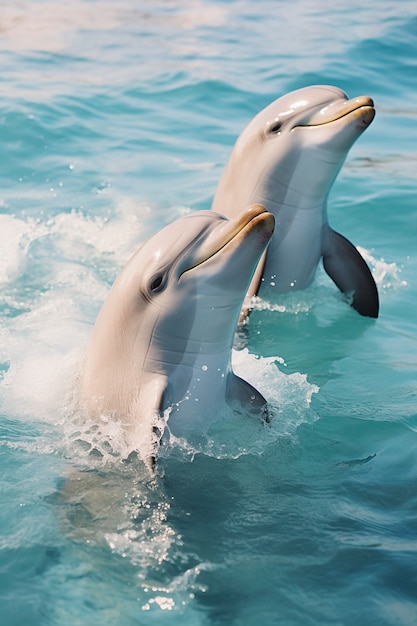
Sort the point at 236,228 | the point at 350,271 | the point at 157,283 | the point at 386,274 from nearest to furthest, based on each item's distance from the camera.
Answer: the point at 236,228, the point at 157,283, the point at 350,271, the point at 386,274

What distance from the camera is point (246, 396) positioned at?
19.2 feet

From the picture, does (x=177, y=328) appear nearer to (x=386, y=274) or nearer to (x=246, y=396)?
(x=246, y=396)

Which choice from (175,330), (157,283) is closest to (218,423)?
(175,330)

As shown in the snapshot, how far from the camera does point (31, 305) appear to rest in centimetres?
857

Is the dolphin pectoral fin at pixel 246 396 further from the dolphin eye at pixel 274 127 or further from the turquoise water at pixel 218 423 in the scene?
A: the dolphin eye at pixel 274 127

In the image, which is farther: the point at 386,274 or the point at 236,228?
the point at 386,274

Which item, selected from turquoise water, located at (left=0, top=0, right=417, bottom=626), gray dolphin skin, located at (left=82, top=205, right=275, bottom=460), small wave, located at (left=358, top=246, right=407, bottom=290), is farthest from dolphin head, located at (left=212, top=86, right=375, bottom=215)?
gray dolphin skin, located at (left=82, top=205, right=275, bottom=460)

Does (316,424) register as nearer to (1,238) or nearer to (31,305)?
(31,305)

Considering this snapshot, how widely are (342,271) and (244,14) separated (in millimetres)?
15667

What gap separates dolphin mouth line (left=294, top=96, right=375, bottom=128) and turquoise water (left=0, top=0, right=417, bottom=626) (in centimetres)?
158

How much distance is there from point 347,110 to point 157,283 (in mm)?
2855

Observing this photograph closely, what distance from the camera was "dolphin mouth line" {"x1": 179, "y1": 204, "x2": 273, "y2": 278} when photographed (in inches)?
200

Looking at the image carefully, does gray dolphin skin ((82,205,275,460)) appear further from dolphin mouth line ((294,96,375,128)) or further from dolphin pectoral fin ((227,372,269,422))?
dolphin mouth line ((294,96,375,128))

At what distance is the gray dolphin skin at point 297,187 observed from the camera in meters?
7.81
